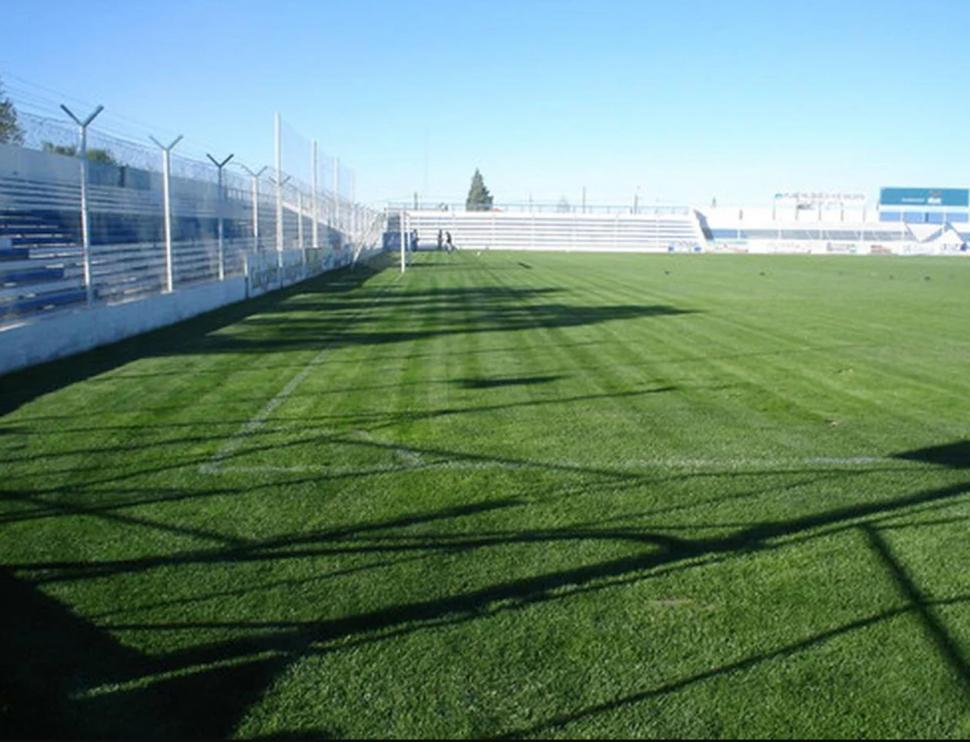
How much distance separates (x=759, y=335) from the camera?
1655 centimetres

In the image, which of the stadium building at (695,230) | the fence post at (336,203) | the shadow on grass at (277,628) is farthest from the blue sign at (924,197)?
the shadow on grass at (277,628)

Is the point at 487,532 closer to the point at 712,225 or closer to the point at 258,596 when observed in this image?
the point at 258,596

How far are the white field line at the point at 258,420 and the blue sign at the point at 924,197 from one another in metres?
111

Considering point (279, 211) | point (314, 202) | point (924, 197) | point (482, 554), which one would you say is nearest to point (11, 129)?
point (482, 554)

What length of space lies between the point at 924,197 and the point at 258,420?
115953 millimetres

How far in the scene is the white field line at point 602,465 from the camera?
22.9 feet

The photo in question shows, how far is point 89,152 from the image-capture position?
14898mm

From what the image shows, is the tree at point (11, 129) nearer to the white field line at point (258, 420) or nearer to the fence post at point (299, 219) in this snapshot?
the white field line at point (258, 420)

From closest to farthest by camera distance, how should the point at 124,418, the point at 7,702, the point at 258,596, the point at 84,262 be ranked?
the point at 7,702 → the point at 258,596 → the point at 124,418 → the point at 84,262

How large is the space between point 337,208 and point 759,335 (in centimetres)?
3590

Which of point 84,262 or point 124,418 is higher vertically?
point 84,262

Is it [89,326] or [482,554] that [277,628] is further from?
[89,326]

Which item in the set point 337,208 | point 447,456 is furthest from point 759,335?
point 337,208

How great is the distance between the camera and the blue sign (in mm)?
106875
